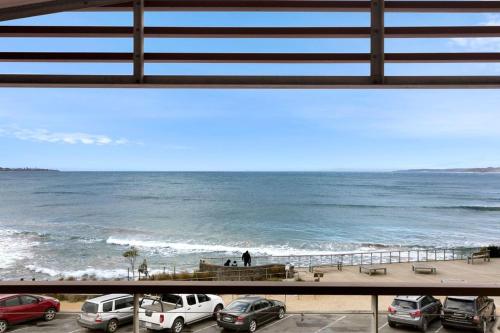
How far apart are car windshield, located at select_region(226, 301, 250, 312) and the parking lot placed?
0.09 meters

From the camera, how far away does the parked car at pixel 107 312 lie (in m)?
1.23

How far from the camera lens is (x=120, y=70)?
1840 millimetres

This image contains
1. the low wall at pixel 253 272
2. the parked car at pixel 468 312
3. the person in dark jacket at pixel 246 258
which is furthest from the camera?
the person in dark jacket at pixel 246 258

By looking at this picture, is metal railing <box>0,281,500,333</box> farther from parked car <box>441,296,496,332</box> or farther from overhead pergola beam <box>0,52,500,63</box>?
overhead pergola beam <box>0,52,500,63</box>

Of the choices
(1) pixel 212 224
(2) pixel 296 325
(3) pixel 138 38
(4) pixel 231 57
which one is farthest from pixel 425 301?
(1) pixel 212 224

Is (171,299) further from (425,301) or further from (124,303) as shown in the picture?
(425,301)

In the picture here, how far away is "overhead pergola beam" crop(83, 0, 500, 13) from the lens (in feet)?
5.62

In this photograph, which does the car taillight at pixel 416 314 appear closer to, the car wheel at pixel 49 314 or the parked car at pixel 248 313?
the parked car at pixel 248 313

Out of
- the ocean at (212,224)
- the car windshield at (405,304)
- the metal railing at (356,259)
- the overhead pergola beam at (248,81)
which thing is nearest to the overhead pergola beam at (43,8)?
the overhead pergola beam at (248,81)

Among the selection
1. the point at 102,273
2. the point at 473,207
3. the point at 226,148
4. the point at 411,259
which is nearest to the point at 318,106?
the point at 226,148

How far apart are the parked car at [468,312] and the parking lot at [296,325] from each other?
0.07 meters

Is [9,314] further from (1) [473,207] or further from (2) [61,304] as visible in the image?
(1) [473,207]

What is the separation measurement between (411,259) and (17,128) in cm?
5593

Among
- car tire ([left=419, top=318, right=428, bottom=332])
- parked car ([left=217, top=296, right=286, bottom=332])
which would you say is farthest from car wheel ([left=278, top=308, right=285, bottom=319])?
car tire ([left=419, top=318, right=428, bottom=332])
